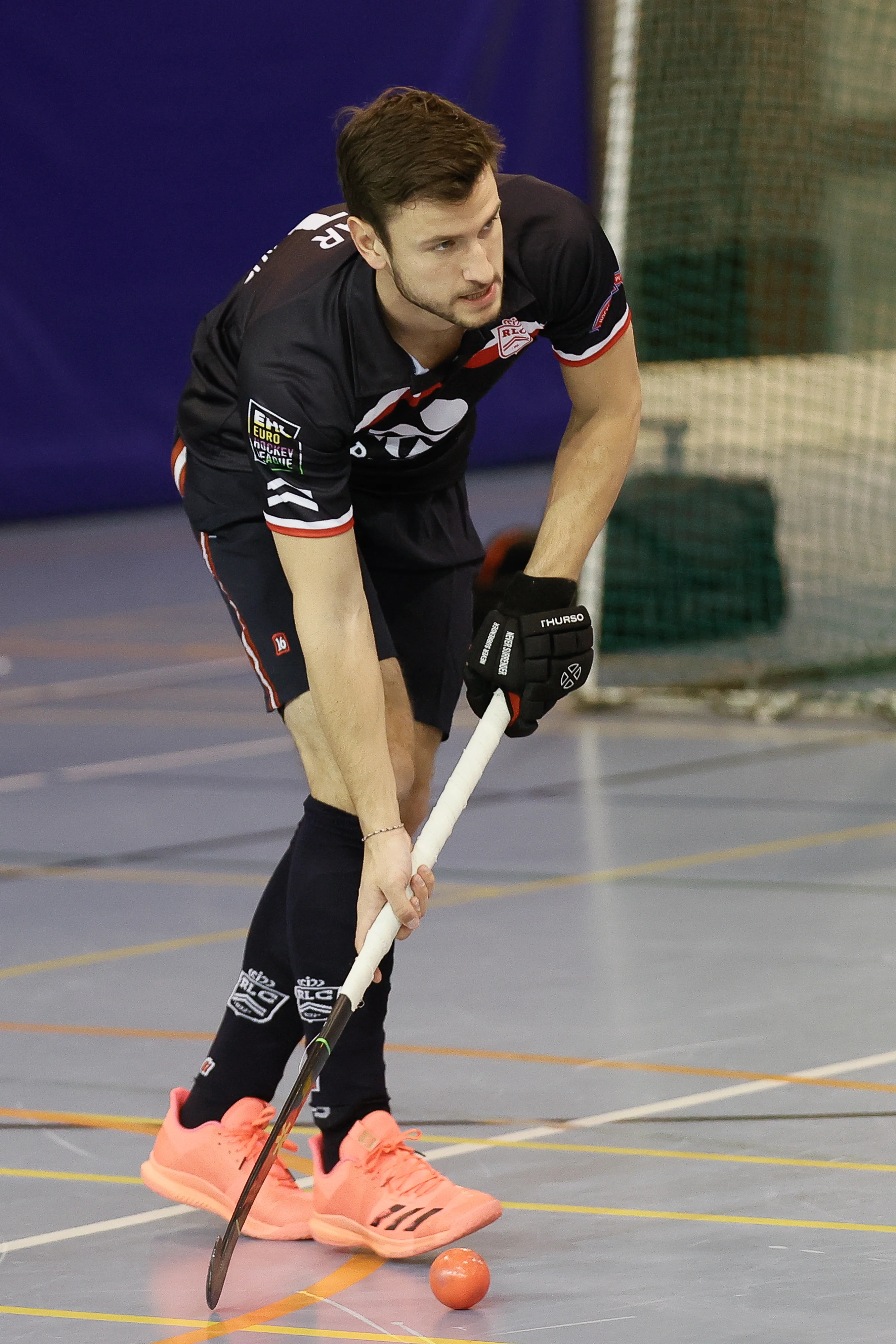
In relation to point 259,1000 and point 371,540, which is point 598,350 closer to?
point 371,540

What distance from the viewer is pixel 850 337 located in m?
7.68

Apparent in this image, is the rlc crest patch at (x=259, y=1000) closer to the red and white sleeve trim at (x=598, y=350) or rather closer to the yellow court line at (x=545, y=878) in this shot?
the red and white sleeve trim at (x=598, y=350)

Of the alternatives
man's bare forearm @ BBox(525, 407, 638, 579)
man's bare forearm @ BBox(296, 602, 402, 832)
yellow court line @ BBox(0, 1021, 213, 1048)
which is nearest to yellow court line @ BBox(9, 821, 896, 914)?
yellow court line @ BBox(0, 1021, 213, 1048)

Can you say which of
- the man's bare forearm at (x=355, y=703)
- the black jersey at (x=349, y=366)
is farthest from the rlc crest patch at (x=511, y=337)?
the man's bare forearm at (x=355, y=703)

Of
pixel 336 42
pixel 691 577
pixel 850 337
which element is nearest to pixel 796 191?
pixel 850 337

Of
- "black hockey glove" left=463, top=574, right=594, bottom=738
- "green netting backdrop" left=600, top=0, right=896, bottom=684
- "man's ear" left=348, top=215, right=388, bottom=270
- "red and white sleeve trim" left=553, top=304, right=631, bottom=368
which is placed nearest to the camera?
"man's ear" left=348, top=215, right=388, bottom=270

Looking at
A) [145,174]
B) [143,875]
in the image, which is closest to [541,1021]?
[143,875]

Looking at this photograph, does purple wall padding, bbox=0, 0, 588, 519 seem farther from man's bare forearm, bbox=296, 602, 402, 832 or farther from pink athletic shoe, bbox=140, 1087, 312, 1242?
man's bare forearm, bbox=296, 602, 402, 832

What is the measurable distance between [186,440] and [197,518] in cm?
11

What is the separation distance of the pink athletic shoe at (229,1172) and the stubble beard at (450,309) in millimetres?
1081

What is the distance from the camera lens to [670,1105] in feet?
9.91

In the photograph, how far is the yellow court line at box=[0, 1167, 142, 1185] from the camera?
284cm

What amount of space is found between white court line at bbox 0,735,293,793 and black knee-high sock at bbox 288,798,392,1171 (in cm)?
285

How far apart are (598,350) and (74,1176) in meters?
1.29
